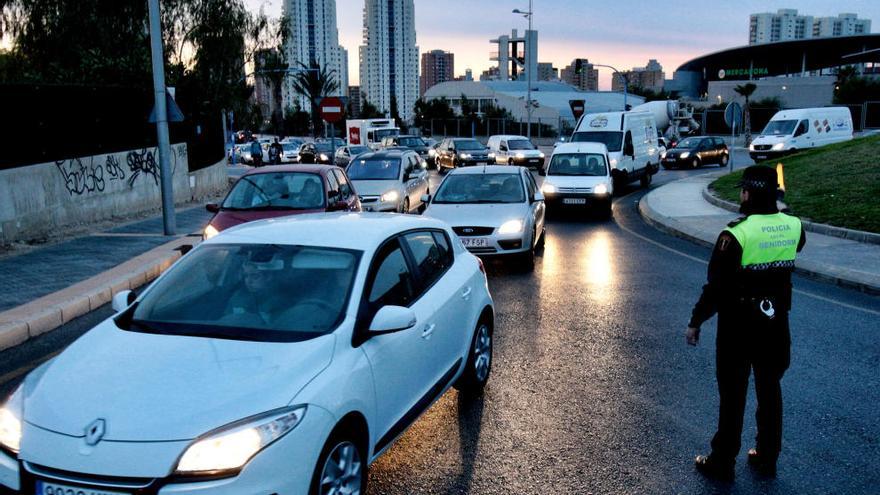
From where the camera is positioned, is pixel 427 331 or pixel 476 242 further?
pixel 476 242

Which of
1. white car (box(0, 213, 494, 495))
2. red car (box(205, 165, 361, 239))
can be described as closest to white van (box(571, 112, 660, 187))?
red car (box(205, 165, 361, 239))

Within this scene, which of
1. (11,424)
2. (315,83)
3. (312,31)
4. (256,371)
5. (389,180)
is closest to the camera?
(11,424)

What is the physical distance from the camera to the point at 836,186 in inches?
732

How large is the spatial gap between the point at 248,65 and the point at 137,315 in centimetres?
2893

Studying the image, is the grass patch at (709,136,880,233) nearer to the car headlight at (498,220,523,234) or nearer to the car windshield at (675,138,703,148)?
the car headlight at (498,220,523,234)

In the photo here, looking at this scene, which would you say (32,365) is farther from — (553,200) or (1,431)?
(553,200)

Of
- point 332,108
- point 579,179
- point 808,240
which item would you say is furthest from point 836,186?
point 332,108

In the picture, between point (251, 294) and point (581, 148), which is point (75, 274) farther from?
point (581, 148)

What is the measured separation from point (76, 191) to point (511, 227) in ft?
33.9

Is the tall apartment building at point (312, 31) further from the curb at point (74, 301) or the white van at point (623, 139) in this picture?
the curb at point (74, 301)

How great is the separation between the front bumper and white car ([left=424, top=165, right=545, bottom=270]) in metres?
8.11

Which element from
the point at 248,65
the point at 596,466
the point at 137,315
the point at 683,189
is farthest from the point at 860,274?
the point at 248,65

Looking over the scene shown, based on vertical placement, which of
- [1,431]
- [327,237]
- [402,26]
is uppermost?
[402,26]

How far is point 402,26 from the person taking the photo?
182375 mm
